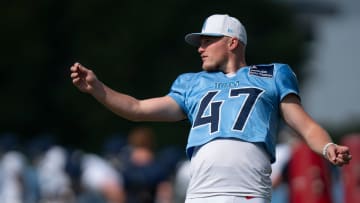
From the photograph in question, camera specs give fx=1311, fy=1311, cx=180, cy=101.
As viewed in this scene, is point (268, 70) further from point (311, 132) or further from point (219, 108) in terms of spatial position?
point (311, 132)

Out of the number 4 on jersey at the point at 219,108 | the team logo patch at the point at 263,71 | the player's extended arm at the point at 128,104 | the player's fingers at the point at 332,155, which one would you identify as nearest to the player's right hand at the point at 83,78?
the player's extended arm at the point at 128,104

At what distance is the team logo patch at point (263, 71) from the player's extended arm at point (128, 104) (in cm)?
57

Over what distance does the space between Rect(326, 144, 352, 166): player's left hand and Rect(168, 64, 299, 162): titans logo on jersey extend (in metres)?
0.50

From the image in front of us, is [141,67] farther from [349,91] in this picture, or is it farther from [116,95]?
[116,95]

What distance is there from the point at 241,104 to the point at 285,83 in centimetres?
32

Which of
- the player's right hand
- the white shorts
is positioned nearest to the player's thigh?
the white shorts

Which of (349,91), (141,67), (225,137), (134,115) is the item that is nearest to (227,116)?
(225,137)

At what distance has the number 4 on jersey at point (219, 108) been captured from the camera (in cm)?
811

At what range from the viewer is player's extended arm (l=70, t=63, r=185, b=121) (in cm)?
842

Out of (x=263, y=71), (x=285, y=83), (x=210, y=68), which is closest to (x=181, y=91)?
(x=210, y=68)

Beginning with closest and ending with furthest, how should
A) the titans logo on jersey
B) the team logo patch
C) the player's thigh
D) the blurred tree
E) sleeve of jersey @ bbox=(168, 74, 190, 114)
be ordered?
the player's thigh → the titans logo on jersey → the team logo patch → sleeve of jersey @ bbox=(168, 74, 190, 114) → the blurred tree

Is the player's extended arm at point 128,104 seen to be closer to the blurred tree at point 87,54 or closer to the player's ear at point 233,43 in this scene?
the player's ear at point 233,43

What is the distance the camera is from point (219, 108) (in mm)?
8195

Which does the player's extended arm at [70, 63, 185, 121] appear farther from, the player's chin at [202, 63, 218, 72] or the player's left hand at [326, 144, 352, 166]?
the player's left hand at [326, 144, 352, 166]
